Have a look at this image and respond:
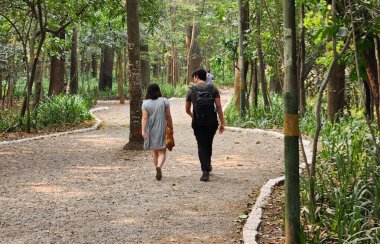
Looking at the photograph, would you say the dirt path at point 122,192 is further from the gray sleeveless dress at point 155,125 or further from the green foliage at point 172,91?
the green foliage at point 172,91

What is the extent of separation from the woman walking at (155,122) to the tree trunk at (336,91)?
4159 millimetres

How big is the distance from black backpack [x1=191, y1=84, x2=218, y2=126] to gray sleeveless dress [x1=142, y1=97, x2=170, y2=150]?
2.18 feet

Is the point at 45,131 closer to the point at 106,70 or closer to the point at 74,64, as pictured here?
the point at 74,64

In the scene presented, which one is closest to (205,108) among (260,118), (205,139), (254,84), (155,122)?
(205,139)

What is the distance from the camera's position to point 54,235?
18.7 ft

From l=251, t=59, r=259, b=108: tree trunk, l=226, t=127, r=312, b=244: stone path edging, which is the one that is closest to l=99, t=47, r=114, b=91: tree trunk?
→ l=251, t=59, r=259, b=108: tree trunk

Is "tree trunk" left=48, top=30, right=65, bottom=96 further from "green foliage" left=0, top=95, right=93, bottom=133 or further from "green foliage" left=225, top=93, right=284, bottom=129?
"green foliage" left=225, top=93, right=284, bottom=129

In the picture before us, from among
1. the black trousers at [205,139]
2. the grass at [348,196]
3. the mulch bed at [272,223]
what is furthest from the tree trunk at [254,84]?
the mulch bed at [272,223]

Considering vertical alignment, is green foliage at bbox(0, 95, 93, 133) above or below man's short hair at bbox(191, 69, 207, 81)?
below

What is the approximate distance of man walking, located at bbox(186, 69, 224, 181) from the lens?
8273 mm

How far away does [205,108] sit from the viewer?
8.27m

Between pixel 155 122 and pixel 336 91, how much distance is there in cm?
452

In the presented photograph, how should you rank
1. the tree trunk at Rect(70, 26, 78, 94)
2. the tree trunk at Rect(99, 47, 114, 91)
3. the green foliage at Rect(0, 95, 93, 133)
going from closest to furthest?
the green foliage at Rect(0, 95, 93, 133) < the tree trunk at Rect(70, 26, 78, 94) < the tree trunk at Rect(99, 47, 114, 91)

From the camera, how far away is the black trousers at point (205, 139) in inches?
330
